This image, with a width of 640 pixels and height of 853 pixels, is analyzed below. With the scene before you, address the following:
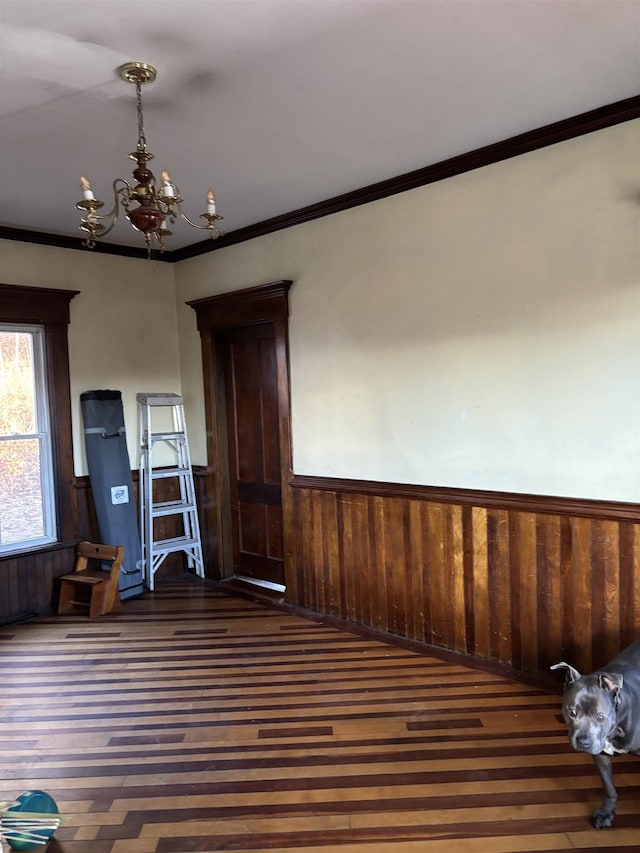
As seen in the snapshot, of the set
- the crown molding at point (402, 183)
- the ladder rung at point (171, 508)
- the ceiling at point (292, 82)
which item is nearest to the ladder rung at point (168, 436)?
the ladder rung at point (171, 508)

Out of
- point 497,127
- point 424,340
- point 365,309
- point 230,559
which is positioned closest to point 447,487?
point 424,340

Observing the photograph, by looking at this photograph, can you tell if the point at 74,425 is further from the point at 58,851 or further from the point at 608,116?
the point at 608,116

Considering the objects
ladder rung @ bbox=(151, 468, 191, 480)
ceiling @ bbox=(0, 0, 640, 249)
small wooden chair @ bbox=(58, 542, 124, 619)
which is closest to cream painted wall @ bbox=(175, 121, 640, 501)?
ceiling @ bbox=(0, 0, 640, 249)

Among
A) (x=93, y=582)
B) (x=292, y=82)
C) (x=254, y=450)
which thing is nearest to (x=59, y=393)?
(x=93, y=582)

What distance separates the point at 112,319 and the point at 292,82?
305 cm

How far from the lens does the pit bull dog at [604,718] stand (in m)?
2.01

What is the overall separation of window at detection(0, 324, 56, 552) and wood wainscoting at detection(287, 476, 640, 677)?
195 cm

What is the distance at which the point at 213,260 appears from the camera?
493cm

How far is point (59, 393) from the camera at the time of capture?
4.58 m

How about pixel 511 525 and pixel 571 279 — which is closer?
pixel 571 279

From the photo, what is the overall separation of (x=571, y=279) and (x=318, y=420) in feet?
6.18

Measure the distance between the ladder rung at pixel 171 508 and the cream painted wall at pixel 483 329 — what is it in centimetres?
130

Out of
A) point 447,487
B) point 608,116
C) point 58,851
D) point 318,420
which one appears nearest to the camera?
point 58,851

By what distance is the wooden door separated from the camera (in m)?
4.68
